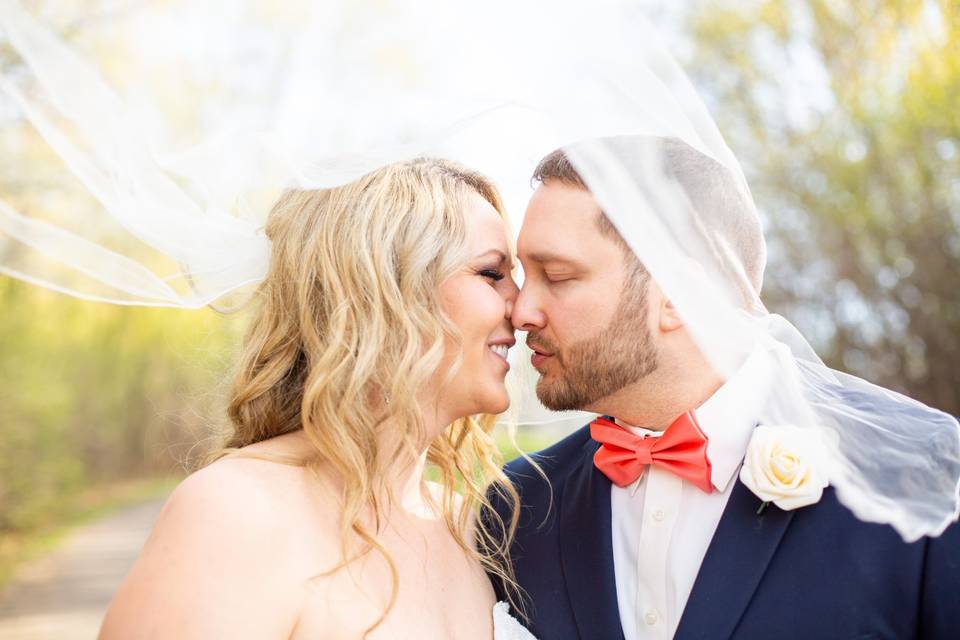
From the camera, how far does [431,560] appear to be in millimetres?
2807

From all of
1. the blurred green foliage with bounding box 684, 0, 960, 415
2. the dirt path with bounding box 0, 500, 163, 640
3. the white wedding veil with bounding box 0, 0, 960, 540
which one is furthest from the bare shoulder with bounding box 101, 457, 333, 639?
the blurred green foliage with bounding box 684, 0, 960, 415

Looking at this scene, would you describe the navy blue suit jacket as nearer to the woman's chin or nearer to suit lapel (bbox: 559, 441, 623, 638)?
suit lapel (bbox: 559, 441, 623, 638)

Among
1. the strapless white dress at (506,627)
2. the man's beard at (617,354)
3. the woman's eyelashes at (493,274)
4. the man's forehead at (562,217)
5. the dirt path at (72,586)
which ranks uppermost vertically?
the man's forehead at (562,217)

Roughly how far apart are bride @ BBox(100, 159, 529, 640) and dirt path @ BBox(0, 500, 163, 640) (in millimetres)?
4921

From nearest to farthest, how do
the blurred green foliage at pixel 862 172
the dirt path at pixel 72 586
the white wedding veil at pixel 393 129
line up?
the white wedding veil at pixel 393 129 → the dirt path at pixel 72 586 → the blurred green foliage at pixel 862 172

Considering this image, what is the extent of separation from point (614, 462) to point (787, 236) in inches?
300

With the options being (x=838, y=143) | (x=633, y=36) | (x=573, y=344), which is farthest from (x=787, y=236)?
(x=633, y=36)

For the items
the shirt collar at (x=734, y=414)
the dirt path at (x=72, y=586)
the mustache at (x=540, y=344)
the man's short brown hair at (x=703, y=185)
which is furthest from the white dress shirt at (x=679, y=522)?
the dirt path at (x=72, y=586)

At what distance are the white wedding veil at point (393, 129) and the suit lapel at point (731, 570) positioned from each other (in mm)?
205

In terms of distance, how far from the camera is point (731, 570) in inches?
93.9

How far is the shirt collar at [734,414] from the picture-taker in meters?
2.59

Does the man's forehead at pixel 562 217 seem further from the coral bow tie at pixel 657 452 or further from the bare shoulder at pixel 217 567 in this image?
the bare shoulder at pixel 217 567

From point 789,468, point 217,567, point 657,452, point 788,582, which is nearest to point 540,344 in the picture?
point 657,452

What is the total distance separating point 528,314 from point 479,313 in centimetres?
16
